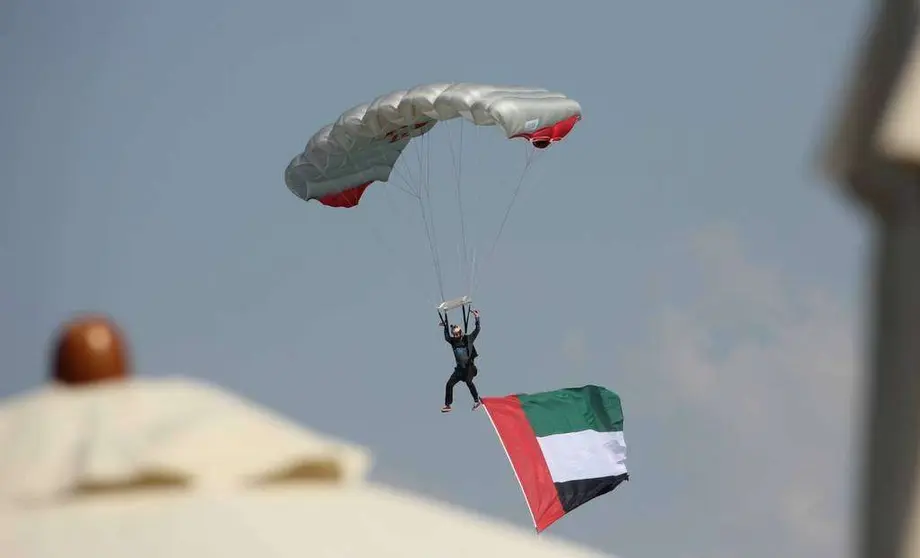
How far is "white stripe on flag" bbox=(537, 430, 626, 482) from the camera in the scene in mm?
29562

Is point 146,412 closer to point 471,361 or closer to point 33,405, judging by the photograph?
point 33,405

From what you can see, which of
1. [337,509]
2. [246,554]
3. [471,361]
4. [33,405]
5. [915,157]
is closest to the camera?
[915,157]

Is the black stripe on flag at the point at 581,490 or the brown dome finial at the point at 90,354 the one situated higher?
the brown dome finial at the point at 90,354

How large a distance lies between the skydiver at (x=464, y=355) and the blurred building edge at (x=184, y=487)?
816 inches

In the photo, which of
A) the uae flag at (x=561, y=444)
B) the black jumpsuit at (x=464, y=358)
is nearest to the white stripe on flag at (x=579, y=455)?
the uae flag at (x=561, y=444)

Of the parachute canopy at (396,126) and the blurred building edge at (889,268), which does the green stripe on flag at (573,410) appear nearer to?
the parachute canopy at (396,126)

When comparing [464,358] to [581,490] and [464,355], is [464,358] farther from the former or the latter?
[581,490]

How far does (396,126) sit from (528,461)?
27.8 ft

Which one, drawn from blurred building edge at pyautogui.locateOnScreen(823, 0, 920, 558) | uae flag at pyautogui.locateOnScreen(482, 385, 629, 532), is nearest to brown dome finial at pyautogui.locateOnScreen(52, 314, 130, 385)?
blurred building edge at pyautogui.locateOnScreen(823, 0, 920, 558)

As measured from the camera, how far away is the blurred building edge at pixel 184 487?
5.87 m

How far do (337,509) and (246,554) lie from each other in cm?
54

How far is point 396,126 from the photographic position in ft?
86.2

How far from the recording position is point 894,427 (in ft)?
5.54

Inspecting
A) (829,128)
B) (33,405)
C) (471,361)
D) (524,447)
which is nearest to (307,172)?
(471,361)
